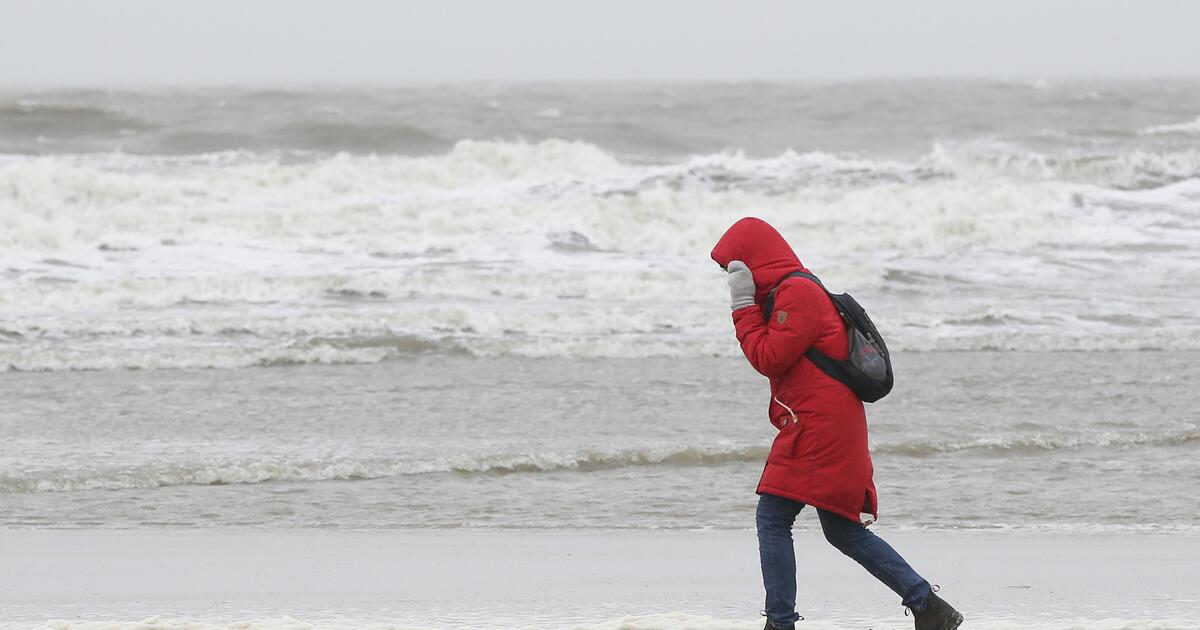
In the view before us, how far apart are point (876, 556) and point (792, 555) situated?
0.25m

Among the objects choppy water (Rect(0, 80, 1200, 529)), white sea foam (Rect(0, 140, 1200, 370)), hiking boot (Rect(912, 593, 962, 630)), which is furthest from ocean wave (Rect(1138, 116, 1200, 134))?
hiking boot (Rect(912, 593, 962, 630))

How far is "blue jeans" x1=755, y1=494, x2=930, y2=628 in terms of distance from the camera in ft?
13.6

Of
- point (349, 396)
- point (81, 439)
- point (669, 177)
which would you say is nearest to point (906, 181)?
point (669, 177)

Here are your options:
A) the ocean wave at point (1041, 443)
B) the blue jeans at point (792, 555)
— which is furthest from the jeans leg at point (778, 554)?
the ocean wave at point (1041, 443)

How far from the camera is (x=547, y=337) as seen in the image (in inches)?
464

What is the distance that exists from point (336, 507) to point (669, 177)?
1689cm

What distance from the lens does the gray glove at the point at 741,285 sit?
155 inches

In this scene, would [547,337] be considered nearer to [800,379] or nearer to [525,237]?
[525,237]

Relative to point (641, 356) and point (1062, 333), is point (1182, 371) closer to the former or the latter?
point (1062, 333)

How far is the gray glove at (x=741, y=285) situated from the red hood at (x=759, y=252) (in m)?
0.02

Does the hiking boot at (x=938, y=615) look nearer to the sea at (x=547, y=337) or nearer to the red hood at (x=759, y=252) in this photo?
the red hood at (x=759, y=252)

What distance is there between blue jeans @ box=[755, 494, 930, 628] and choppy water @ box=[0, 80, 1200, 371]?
6921 mm

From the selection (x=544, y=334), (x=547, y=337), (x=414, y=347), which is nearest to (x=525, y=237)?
(x=544, y=334)

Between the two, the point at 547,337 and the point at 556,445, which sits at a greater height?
the point at 547,337
